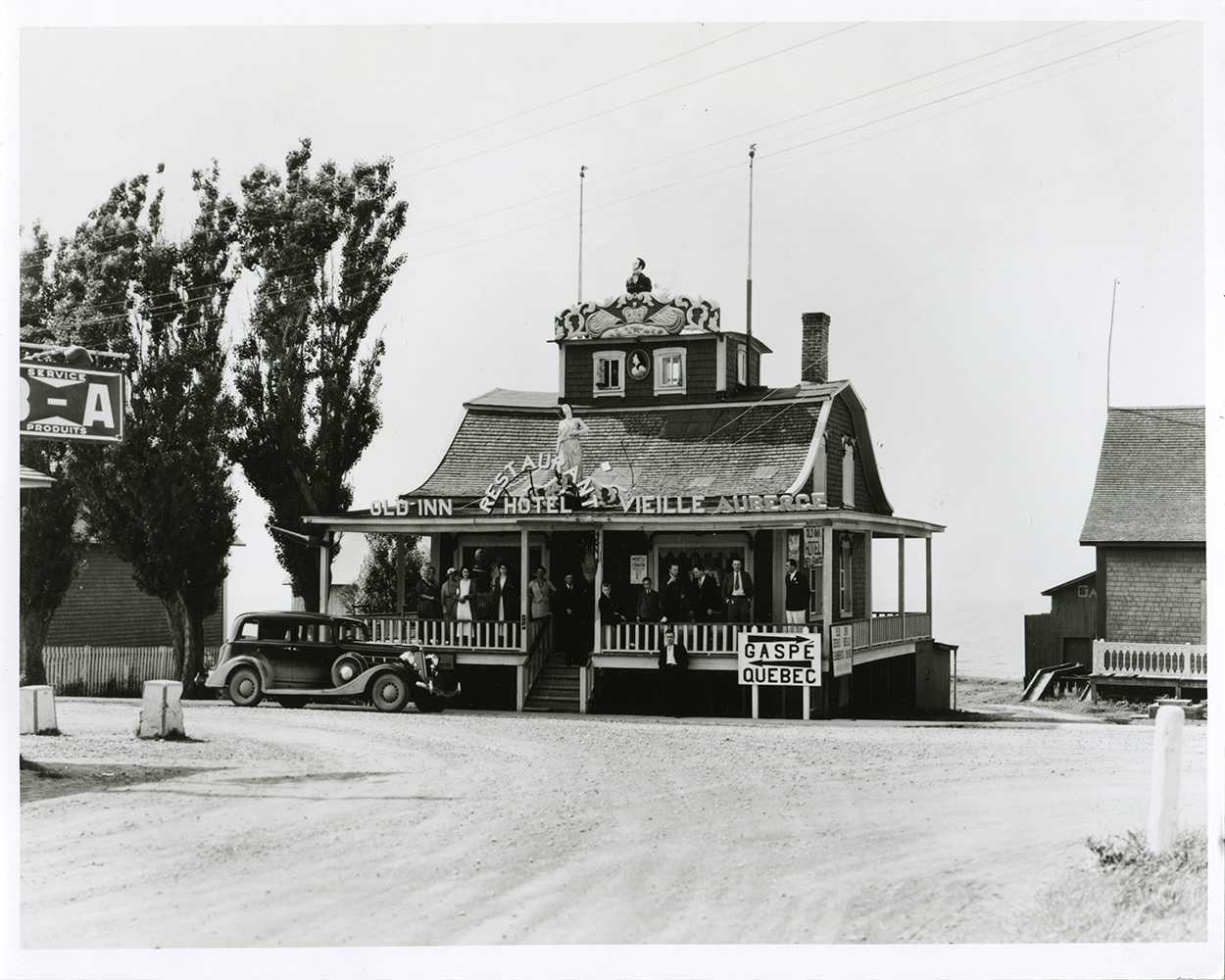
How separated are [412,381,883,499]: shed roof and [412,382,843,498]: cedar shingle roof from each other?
0.02m

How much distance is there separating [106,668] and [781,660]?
1128 centimetres

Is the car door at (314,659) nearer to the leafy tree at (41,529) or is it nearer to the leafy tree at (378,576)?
the leafy tree at (41,529)

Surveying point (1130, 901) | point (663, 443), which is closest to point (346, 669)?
point (663, 443)

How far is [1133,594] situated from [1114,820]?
11.0 metres

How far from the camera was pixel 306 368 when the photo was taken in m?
22.8

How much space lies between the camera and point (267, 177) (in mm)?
18234

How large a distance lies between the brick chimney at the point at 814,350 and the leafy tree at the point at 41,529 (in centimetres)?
1352

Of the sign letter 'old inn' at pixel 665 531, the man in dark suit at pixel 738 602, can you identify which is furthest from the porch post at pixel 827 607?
the man in dark suit at pixel 738 602

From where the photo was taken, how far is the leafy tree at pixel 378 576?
92.3 feet

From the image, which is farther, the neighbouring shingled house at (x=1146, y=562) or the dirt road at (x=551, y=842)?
the neighbouring shingled house at (x=1146, y=562)

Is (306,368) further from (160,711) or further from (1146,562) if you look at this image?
(1146,562)

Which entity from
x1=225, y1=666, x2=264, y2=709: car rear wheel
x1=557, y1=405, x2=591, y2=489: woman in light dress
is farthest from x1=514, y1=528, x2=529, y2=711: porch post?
x1=225, y1=666, x2=264, y2=709: car rear wheel

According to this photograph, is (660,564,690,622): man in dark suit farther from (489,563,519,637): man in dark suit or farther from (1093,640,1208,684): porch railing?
(1093,640,1208,684): porch railing

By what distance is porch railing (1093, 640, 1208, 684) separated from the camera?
67.5 ft
